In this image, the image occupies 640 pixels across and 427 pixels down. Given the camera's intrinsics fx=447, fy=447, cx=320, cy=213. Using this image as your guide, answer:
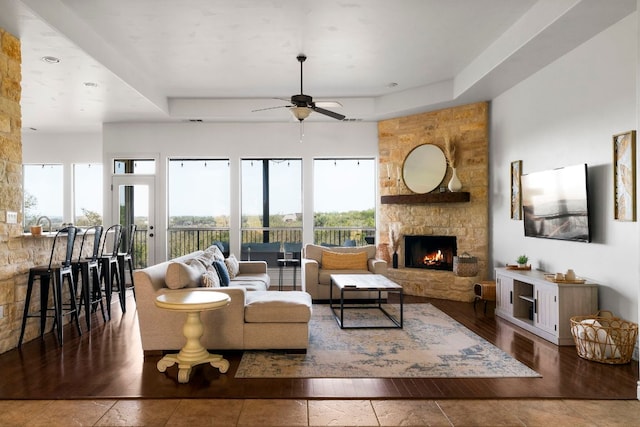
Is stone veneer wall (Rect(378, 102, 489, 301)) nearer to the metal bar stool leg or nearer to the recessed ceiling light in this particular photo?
the metal bar stool leg

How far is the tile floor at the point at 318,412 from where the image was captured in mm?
2648

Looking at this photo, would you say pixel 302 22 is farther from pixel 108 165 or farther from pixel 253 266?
pixel 108 165

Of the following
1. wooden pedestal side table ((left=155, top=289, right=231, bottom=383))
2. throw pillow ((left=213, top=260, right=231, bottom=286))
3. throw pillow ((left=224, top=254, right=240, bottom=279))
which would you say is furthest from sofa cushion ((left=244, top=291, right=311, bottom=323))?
throw pillow ((left=224, top=254, right=240, bottom=279))

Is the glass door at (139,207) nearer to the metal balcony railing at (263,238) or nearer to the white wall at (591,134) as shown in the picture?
the metal balcony railing at (263,238)

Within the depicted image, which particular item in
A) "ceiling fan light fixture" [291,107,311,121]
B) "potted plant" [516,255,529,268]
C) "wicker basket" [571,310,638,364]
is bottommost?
"wicker basket" [571,310,638,364]

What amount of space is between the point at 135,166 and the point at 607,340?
7.42 metres

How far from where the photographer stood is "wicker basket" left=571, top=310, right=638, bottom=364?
12.0ft

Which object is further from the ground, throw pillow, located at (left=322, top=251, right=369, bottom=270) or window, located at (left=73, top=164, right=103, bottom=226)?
window, located at (left=73, top=164, right=103, bottom=226)

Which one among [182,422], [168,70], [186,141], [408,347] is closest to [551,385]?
[408,347]

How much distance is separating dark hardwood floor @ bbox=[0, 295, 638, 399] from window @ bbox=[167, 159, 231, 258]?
406 centimetres

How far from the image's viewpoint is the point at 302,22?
4535 millimetres

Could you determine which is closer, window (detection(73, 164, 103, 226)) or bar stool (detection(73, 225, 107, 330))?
bar stool (detection(73, 225, 107, 330))

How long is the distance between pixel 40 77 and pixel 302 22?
3.37m

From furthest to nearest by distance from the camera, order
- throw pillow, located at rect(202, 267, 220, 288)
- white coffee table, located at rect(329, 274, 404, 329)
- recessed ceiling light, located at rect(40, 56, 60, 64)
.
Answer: white coffee table, located at rect(329, 274, 404, 329) → recessed ceiling light, located at rect(40, 56, 60, 64) → throw pillow, located at rect(202, 267, 220, 288)
